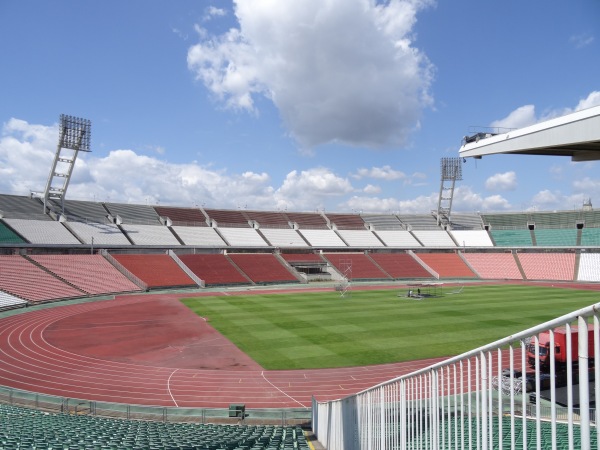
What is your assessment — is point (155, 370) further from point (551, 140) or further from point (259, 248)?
point (259, 248)

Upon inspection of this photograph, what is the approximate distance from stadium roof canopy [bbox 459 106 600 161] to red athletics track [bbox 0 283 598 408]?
1353 cm

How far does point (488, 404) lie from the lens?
3.56 m

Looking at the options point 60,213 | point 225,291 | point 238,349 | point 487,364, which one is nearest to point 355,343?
point 238,349

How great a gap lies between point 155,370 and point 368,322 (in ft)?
53.0

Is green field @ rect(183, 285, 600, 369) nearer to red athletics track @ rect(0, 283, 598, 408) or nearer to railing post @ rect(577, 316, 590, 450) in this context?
red athletics track @ rect(0, 283, 598, 408)

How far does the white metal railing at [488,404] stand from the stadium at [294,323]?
3 cm

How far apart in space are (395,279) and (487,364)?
6209 cm

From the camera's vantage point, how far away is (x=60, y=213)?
193ft

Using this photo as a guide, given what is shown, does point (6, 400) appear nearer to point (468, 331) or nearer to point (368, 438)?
point (368, 438)

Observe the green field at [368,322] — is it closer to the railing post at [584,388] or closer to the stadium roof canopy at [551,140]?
the stadium roof canopy at [551,140]

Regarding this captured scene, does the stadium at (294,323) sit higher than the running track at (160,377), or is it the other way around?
the stadium at (294,323)

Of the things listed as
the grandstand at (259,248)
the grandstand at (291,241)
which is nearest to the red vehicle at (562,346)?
the grandstand at (259,248)

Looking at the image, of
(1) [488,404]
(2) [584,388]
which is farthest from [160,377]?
(2) [584,388]

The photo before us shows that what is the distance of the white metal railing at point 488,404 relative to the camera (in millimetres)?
2752
